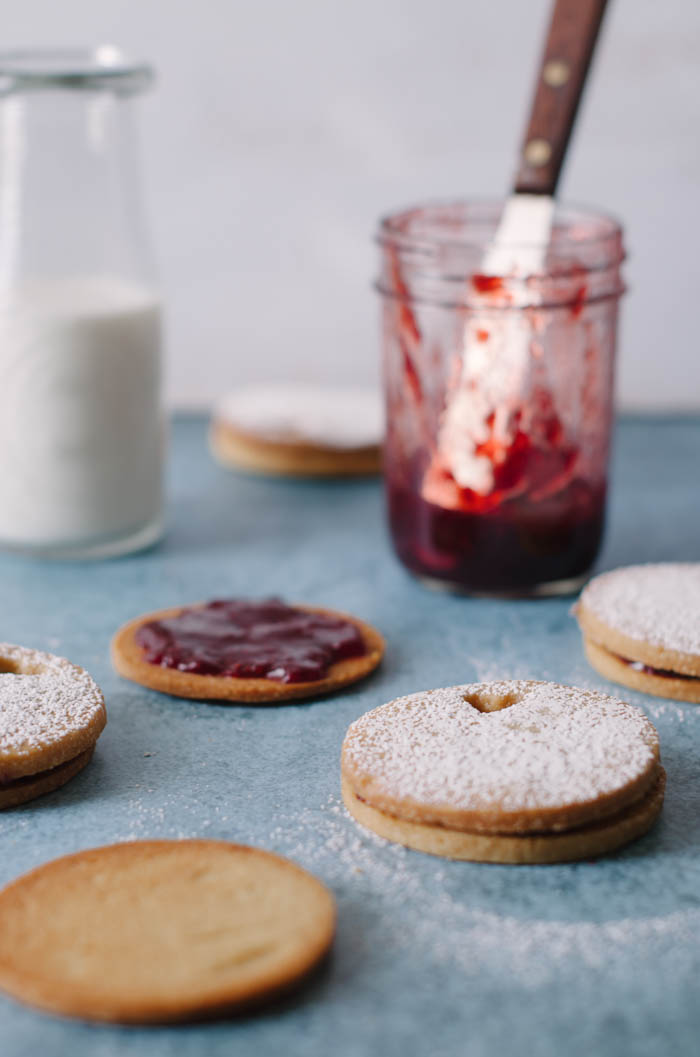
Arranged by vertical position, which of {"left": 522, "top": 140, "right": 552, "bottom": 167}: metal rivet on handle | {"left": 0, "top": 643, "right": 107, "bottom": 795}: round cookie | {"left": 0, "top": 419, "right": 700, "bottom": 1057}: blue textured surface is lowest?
{"left": 0, "top": 419, "right": 700, "bottom": 1057}: blue textured surface

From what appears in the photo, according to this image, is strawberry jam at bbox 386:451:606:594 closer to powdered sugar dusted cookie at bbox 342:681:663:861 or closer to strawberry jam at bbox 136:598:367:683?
strawberry jam at bbox 136:598:367:683

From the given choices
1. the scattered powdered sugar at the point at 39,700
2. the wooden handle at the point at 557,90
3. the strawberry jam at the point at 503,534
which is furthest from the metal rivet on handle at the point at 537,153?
the scattered powdered sugar at the point at 39,700

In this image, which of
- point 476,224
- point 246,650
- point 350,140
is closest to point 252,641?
point 246,650

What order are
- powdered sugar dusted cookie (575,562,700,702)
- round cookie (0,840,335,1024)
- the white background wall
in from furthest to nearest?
the white background wall, powdered sugar dusted cookie (575,562,700,702), round cookie (0,840,335,1024)

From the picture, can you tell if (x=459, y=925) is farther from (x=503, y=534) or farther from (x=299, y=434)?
(x=299, y=434)

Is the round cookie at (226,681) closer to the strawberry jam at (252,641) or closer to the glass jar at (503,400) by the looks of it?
the strawberry jam at (252,641)

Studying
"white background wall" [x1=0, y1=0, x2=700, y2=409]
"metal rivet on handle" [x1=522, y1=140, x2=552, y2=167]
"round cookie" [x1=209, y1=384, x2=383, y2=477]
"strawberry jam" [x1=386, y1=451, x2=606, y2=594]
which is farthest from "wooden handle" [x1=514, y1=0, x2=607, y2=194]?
"white background wall" [x1=0, y1=0, x2=700, y2=409]

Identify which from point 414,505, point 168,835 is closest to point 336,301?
point 414,505
